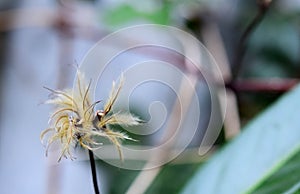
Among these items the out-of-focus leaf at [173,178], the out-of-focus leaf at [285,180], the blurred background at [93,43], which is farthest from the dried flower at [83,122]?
the out-of-focus leaf at [173,178]

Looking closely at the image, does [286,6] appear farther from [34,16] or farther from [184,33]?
[34,16]

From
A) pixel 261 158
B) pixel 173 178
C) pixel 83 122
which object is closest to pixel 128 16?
pixel 173 178

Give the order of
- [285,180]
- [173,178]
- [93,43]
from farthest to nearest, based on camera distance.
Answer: [93,43] < [173,178] < [285,180]

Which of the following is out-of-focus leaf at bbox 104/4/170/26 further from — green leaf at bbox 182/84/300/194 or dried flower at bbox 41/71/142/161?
dried flower at bbox 41/71/142/161

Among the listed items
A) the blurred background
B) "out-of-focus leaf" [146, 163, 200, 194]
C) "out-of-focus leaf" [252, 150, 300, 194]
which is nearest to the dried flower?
"out-of-focus leaf" [252, 150, 300, 194]

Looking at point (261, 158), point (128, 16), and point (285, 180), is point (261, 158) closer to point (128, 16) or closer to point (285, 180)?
point (285, 180)

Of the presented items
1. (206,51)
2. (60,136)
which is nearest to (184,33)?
(206,51)

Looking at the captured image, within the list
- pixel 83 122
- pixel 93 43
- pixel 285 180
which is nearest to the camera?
pixel 83 122
